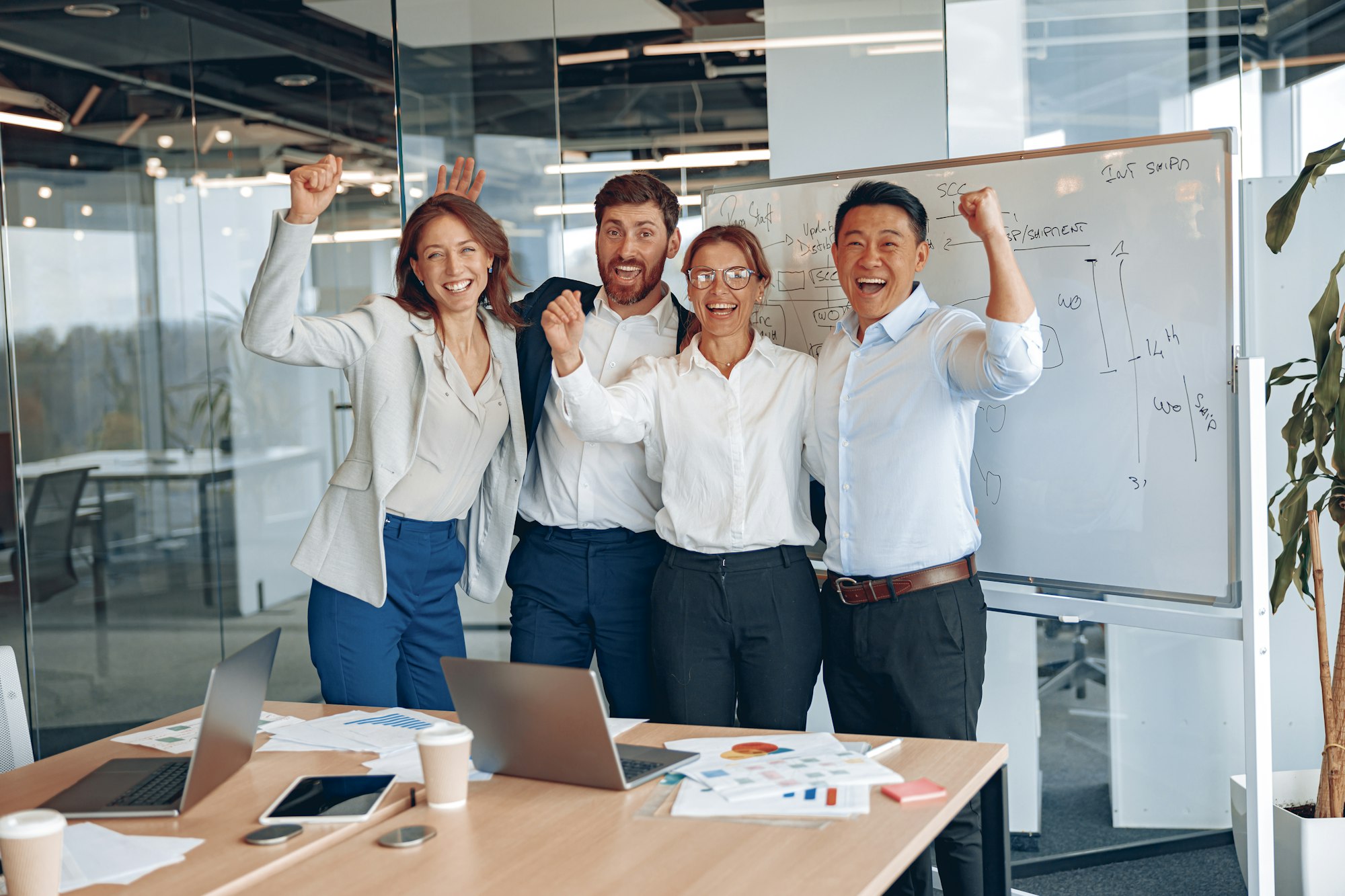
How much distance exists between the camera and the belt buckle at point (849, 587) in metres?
2.56

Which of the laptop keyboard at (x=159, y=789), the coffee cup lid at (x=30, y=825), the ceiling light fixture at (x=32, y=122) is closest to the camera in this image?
the coffee cup lid at (x=30, y=825)

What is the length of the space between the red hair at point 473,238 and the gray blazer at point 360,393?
0.15 ft

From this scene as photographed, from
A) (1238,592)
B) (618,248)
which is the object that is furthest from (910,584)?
(618,248)

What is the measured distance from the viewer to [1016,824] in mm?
3564

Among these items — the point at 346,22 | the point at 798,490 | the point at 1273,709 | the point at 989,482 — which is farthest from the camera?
the point at 346,22

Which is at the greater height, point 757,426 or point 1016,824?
point 757,426

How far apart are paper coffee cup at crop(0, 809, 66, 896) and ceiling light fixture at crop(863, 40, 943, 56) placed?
310 cm

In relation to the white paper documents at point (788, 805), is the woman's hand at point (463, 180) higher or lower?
higher

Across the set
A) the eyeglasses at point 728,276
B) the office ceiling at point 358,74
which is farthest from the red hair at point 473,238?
the office ceiling at point 358,74

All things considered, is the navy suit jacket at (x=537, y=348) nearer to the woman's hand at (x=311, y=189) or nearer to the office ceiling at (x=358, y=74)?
the woman's hand at (x=311, y=189)

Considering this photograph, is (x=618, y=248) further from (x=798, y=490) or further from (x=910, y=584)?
(x=910, y=584)

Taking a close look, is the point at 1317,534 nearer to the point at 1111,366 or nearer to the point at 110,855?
the point at 1111,366

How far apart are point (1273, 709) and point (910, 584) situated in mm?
1699

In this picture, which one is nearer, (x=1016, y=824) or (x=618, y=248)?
(x=618, y=248)
